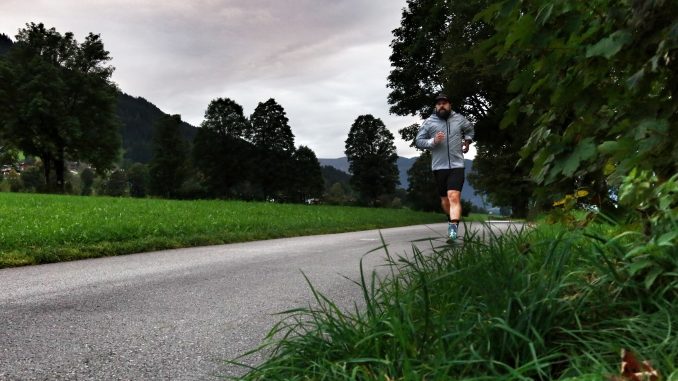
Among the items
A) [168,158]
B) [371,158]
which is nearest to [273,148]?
[371,158]

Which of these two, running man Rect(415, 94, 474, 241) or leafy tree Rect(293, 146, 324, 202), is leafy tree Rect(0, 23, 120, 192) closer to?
leafy tree Rect(293, 146, 324, 202)

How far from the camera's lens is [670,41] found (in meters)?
1.99

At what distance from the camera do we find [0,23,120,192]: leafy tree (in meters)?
45.6

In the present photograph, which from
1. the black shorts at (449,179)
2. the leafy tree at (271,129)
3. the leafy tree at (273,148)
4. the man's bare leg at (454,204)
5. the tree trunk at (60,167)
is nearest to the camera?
the man's bare leg at (454,204)

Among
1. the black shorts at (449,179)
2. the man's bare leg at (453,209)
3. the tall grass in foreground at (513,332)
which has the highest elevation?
the black shorts at (449,179)

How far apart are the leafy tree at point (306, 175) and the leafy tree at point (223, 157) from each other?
6.20 metres

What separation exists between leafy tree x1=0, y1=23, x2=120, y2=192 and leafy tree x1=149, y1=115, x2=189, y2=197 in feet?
69.9

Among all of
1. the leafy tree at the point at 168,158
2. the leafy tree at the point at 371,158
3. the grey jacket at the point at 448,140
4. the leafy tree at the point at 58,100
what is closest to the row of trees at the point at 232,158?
the leafy tree at the point at 168,158

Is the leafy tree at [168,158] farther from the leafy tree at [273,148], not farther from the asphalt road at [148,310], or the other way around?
the asphalt road at [148,310]

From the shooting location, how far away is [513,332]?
1.95m

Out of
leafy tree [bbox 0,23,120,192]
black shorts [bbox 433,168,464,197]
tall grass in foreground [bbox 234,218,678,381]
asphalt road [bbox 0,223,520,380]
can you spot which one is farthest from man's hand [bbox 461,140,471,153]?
leafy tree [bbox 0,23,120,192]

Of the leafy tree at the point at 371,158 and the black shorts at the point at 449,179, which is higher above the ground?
the leafy tree at the point at 371,158

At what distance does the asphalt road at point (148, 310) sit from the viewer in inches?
106

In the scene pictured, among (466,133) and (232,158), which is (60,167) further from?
(466,133)
